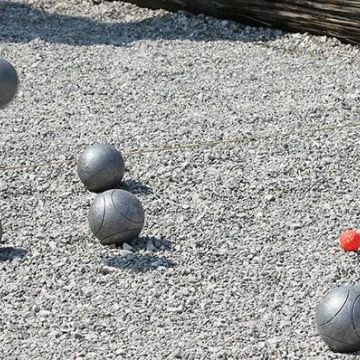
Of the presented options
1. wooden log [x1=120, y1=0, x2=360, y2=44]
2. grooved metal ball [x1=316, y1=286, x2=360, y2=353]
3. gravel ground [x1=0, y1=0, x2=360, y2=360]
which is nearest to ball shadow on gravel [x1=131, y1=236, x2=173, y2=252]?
gravel ground [x1=0, y1=0, x2=360, y2=360]

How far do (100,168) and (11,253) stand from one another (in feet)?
3.21

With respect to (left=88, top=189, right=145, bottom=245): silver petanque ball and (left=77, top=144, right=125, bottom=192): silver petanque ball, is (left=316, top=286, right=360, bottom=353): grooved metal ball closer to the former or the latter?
(left=88, top=189, right=145, bottom=245): silver petanque ball

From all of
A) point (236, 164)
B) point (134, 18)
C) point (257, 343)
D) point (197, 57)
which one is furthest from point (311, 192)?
point (134, 18)

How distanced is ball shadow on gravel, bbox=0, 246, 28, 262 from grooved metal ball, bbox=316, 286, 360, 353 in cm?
198

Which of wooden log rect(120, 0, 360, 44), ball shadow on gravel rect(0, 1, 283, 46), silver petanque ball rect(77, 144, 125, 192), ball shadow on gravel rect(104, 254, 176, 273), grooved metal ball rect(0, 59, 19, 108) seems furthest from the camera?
ball shadow on gravel rect(0, 1, 283, 46)

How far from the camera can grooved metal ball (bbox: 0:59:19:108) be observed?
20.9ft

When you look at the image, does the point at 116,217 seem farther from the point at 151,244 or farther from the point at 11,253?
the point at 11,253

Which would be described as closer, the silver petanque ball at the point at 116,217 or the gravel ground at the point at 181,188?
the gravel ground at the point at 181,188

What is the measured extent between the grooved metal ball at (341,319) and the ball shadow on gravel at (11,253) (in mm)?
1977

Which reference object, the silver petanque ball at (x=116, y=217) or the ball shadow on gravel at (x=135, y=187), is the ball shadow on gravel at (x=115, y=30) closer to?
the ball shadow on gravel at (x=135, y=187)

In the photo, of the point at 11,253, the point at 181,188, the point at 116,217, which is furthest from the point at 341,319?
the point at 181,188

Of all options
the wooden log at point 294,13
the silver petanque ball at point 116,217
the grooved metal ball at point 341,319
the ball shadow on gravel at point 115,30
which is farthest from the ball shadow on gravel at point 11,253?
the wooden log at point 294,13

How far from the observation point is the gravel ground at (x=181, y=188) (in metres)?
5.52

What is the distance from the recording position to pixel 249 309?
5641 mm
